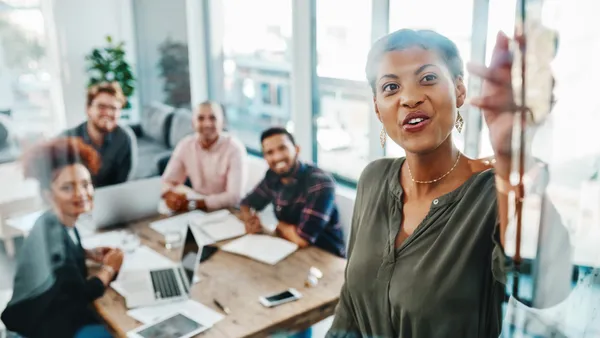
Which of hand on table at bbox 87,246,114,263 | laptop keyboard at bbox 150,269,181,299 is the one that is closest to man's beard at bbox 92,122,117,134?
hand on table at bbox 87,246,114,263

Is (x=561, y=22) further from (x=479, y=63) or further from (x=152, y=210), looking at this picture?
(x=152, y=210)

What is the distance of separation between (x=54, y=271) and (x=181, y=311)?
0.28 meters

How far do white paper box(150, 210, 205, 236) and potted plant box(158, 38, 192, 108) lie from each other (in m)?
0.42

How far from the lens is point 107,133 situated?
148 cm

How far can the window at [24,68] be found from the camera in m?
1.03

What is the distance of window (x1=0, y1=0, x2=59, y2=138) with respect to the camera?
1.03 m

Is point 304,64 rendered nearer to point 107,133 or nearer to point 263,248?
point 263,248

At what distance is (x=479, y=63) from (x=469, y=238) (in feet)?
Result: 0.55

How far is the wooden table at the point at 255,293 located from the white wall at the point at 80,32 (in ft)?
1.47

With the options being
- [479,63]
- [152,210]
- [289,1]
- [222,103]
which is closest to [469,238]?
[479,63]

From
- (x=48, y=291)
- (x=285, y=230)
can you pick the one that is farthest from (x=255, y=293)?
(x=48, y=291)

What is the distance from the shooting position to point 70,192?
1151 millimetres

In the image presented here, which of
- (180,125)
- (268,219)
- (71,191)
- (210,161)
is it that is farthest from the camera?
(180,125)

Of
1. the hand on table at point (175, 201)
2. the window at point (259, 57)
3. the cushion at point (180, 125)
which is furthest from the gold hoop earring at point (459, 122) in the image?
the cushion at point (180, 125)
